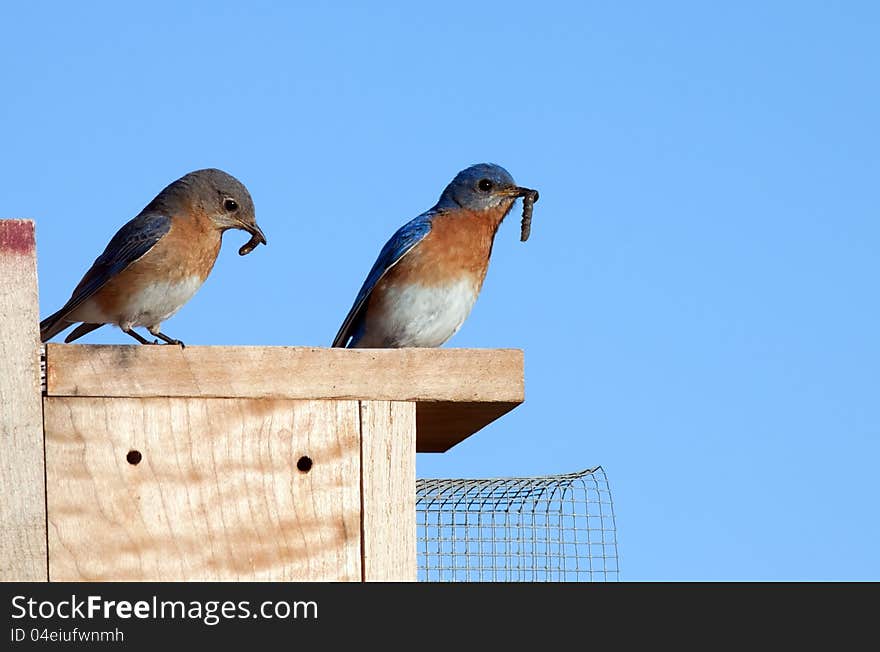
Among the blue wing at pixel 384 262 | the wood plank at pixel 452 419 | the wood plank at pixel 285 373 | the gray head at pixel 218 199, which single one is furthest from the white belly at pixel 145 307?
the wood plank at pixel 285 373

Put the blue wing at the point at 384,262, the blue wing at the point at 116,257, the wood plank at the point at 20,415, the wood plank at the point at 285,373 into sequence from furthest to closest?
1. the blue wing at the point at 384,262
2. the blue wing at the point at 116,257
3. the wood plank at the point at 285,373
4. the wood plank at the point at 20,415

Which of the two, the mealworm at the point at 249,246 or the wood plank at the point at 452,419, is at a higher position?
the mealworm at the point at 249,246

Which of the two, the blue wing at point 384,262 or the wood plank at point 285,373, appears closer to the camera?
the wood plank at point 285,373

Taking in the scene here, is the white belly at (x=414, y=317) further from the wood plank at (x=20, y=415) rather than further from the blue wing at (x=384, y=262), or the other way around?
the wood plank at (x=20, y=415)

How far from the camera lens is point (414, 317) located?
5.82 metres

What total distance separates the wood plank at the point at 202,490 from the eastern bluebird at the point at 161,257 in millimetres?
1257

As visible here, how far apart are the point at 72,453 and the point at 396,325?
202 centimetres

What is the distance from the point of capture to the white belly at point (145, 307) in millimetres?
5391

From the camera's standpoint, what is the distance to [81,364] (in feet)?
13.4

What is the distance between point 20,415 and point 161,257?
4.86 ft

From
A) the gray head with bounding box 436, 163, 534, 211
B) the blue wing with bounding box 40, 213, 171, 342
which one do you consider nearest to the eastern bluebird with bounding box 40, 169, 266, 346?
the blue wing with bounding box 40, 213, 171, 342
